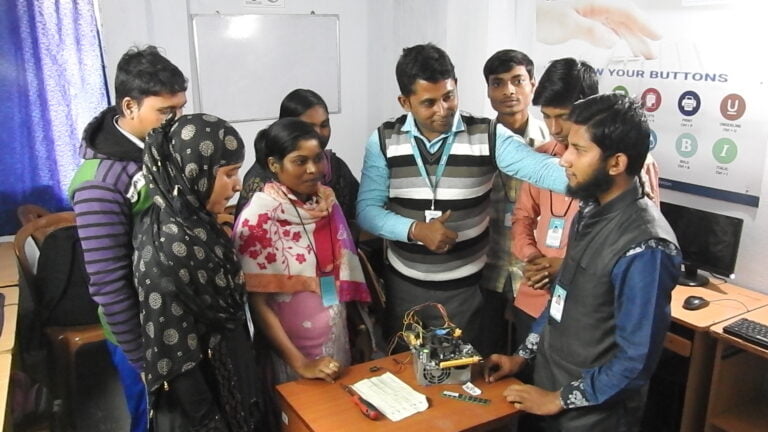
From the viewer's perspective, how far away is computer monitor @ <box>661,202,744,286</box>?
8.68ft

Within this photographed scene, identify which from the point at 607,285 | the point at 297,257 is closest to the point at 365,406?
the point at 297,257

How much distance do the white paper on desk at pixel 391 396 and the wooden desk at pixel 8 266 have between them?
1978 millimetres

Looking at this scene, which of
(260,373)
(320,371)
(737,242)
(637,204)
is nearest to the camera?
(637,204)

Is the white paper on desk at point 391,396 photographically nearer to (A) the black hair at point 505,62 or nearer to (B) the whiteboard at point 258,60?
(A) the black hair at point 505,62

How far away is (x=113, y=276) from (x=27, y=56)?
2326 mm

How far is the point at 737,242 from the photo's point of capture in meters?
2.63

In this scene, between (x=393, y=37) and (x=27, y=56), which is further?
(x=393, y=37)

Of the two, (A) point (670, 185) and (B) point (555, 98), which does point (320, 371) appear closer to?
(B) point (555, 98)

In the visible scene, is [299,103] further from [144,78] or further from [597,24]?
[597,24]

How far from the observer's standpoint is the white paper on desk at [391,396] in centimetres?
159

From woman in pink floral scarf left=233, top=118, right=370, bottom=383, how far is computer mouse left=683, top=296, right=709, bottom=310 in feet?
4.65

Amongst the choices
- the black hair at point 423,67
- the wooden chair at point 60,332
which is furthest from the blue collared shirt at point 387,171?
the wooden chair at point 60,332

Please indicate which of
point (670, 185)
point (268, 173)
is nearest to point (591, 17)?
point (670, 185)

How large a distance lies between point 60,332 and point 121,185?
1.66 m
